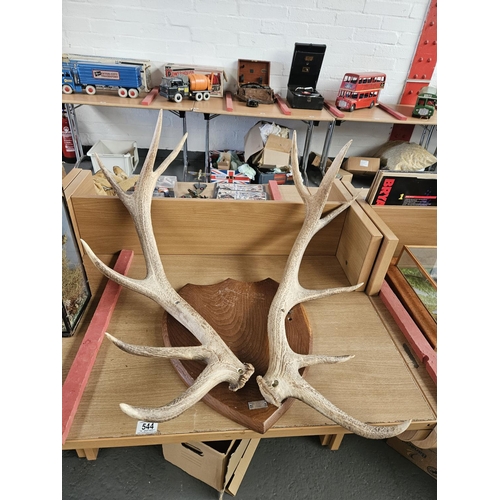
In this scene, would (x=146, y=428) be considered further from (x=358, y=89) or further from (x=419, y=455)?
(x=358, y=89)

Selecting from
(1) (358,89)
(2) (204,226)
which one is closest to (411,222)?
(2) (204,226)

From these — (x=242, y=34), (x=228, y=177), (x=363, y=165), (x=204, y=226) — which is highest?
(x=242, y=34)

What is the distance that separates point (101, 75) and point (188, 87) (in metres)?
0.73

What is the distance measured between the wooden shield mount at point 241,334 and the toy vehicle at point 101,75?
2.53 meters

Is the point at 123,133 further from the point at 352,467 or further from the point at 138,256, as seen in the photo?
the point at 352,467

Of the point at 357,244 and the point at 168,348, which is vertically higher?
the point at 357,244

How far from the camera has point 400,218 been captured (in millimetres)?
1216

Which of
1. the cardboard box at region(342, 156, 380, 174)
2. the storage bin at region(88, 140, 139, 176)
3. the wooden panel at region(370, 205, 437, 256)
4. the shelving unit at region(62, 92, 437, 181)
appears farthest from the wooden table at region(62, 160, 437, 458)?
the cardboard box at region(342, 156, 380, 174)

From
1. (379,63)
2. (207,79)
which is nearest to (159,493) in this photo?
(207,79)

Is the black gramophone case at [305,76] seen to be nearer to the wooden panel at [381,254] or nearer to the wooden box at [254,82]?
the wooden box at [254,82]

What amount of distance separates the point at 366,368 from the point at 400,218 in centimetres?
60

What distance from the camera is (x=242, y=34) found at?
305 cm

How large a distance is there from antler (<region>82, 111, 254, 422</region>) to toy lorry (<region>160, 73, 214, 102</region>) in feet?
6.81

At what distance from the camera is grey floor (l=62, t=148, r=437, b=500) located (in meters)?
1.22
